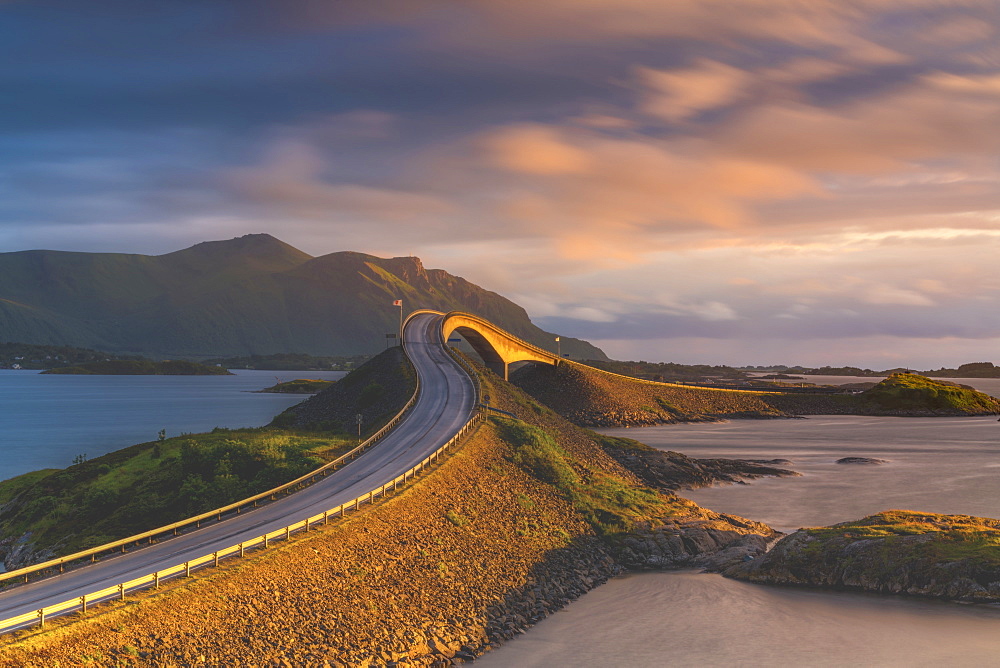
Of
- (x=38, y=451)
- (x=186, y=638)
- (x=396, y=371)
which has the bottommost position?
(x=38, y=451)

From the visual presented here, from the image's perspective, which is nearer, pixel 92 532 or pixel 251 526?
pixel 251 526

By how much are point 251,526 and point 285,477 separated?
683 inches

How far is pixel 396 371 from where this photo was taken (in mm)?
109250

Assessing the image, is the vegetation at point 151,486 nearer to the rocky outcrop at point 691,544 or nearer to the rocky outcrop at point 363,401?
the rocky outcrop at point 363,401

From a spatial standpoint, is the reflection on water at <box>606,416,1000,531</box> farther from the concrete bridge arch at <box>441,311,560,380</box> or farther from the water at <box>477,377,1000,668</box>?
the concrete bridge arch at <box>441,311,560,380</box>

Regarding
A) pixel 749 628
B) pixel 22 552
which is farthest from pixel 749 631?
pixel 22 552

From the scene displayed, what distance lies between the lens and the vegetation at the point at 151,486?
203 feet

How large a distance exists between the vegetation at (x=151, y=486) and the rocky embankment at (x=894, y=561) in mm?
35788

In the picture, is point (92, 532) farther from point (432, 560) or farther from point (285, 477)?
point (432, 560)

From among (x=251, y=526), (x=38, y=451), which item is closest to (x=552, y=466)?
(x=251, y=526)

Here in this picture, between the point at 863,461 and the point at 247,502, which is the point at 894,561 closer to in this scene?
the point at 247,502

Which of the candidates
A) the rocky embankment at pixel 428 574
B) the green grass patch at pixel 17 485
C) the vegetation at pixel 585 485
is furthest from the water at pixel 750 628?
the green grass patch at pixel 17 485

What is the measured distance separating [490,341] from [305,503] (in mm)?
110948

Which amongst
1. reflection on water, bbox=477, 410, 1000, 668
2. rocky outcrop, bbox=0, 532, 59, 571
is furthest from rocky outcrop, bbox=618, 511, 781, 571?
rocky outcrop, bbox=0, 532, 59, 571
